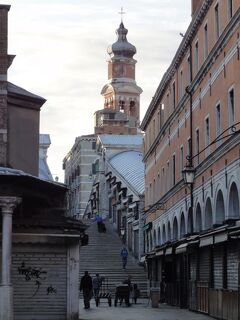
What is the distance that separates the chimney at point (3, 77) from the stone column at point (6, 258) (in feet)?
12.2

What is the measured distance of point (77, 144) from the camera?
12688cm

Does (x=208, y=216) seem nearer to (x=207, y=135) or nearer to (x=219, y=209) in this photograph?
(x=219, y=209)

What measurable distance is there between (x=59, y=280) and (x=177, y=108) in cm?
1955

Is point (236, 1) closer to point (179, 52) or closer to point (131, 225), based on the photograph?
point (179, 52)

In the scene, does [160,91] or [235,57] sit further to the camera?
[160,91]

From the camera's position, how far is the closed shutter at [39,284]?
27.4 meters

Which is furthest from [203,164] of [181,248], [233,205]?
[233,205]

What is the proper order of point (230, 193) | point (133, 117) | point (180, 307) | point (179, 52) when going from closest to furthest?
1. point (230, 193)
2. point (180, 307)
3. point (179, 52)
4. point (133, 117)

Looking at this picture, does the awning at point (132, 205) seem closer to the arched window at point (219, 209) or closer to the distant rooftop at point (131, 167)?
the distant rooftop at point (131, 167)

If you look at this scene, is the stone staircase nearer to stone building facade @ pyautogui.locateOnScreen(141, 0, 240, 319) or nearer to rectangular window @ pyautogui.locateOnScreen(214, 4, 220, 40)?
stone building facade @ pyautogui.locateOnScreen(141, 0, 240, 319)

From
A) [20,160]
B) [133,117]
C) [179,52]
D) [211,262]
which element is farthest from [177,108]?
[133,117]

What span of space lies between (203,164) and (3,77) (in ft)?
36.3

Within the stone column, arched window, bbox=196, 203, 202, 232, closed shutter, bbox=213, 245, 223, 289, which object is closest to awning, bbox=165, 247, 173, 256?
arched window, bbox=196, 203, 202, 232

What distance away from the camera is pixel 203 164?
3684 centimetres
